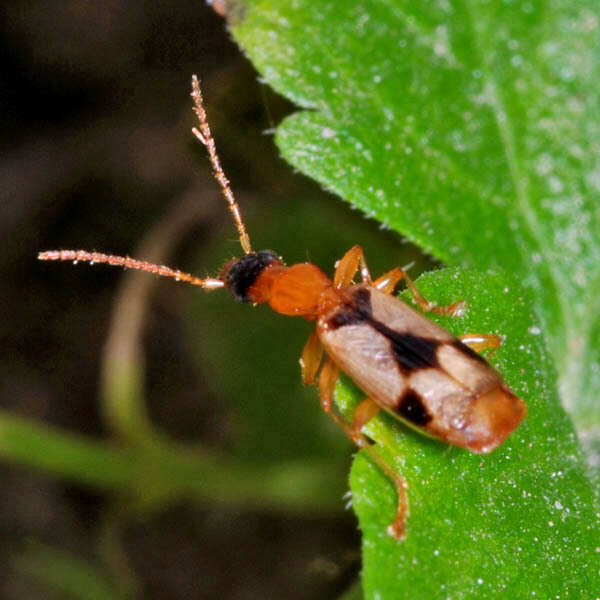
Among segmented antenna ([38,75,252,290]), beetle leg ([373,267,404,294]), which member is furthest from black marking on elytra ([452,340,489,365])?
segmented antenna ([38,75,252,290])

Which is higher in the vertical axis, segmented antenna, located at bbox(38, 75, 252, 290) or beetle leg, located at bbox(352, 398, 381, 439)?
segmented antenna, located at bbox(38, 75, 252, 290)

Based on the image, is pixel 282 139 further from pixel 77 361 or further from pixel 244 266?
pixel 77 361

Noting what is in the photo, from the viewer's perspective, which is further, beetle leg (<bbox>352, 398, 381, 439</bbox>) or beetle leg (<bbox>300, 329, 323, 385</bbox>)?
beetle leg (<bbox>300, 329, 323, 385</bbox>)

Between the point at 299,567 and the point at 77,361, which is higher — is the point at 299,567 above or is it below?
below

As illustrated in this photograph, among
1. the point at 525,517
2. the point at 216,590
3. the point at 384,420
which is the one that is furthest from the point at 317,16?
the point at 216,590

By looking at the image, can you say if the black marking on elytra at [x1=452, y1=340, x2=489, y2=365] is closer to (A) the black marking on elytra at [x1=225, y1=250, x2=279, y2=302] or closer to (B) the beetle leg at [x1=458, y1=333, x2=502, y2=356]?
(B) the beetle leg at [x1=458, y1=333, x2=502, y2=356]

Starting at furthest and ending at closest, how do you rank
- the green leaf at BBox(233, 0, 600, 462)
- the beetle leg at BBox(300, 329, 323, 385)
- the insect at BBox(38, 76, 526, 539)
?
the green leaf at BBox(233, 0, 600, 462)
the beetle leg at BBox(300, 329, 323, 385)
the insect at BBox(38, 76, 526, 539)

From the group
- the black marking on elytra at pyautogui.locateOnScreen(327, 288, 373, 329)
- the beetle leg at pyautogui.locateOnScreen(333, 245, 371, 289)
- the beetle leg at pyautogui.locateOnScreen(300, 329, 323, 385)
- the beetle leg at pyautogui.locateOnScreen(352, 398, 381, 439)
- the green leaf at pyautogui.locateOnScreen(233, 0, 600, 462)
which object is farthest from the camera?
the beetle leg at pyautogui.locateOnScreen(333, 245, 371, 289)
